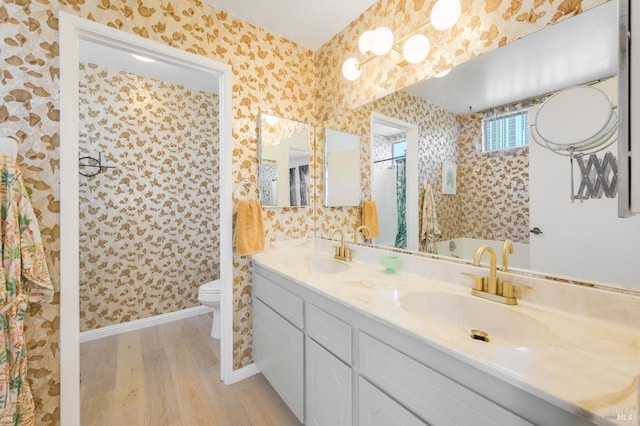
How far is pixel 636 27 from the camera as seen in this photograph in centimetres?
40

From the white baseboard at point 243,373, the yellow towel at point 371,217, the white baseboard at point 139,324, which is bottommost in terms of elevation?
the white baseboard at point 243,373

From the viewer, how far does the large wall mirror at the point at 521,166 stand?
2.85 feet

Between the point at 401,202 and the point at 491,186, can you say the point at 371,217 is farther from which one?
the point at 491,186

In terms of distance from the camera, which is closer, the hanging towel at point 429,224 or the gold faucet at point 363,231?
the hanging towel at point 429,224

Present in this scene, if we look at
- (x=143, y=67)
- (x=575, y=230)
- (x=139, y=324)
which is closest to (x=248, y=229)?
(x=575, y=230)

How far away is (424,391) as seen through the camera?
2.51 ft

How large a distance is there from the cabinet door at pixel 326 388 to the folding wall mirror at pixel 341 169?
3.39 ft

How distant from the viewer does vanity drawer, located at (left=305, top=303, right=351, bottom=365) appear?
104 centimetres

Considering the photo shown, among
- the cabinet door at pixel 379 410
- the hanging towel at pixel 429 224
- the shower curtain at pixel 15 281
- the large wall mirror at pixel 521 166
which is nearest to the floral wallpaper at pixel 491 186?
the large wall mirror at pixel 521 166

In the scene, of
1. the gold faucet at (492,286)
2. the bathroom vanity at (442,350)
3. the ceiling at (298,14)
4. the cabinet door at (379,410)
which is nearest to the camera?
the bathroom vanity at (442,350)

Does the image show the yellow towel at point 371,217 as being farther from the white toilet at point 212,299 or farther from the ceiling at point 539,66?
the white toilet at point 212,299

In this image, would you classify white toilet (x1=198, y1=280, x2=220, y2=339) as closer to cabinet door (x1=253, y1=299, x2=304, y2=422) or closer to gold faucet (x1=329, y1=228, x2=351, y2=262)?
cabinet door (x1=253, y1=299, x2=304, y2=422)

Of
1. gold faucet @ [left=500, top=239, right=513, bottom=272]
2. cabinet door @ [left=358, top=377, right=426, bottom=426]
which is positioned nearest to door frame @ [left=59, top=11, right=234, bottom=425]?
cabinet door @ [left=358, top=377, right=426, bottom=426]

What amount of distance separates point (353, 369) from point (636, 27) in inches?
44.7
